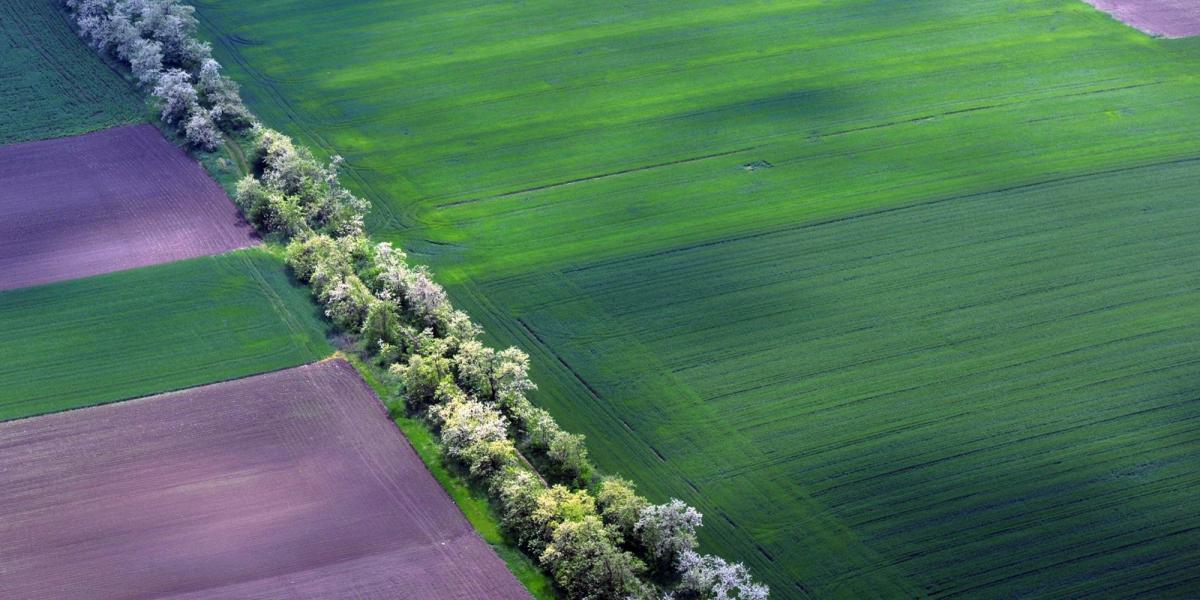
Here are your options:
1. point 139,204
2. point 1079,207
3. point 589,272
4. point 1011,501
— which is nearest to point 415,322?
point 589,272

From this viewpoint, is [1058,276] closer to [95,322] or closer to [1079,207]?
[1079,207]

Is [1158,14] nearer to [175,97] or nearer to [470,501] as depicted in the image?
[470,501]

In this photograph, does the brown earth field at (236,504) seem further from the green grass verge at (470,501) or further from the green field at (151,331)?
the green field at (151,331)

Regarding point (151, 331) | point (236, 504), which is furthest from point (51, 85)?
point (236, 504)

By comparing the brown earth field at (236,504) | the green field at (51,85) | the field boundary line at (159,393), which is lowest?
the brown earth field at (236,504)

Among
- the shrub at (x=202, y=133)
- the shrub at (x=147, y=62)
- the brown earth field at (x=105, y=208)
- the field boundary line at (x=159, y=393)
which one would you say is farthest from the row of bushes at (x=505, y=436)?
the shrub at (x=147, y=62)

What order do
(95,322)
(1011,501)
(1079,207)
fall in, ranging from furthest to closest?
(1079,207), (95,322), (1011,501)
